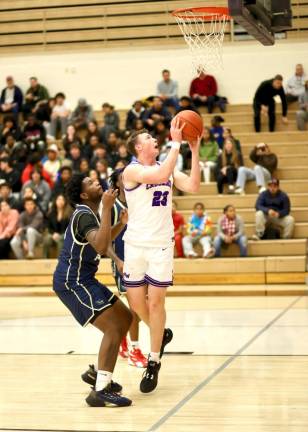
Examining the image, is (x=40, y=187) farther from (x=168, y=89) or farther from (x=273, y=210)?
(x=273, y=210)

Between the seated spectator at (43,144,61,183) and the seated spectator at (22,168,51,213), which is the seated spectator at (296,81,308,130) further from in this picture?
the seated spectator at (22,168,51,213)

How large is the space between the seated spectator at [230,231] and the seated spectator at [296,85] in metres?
4.85

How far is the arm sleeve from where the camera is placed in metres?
5.70

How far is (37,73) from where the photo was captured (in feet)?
67.3

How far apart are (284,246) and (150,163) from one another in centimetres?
844

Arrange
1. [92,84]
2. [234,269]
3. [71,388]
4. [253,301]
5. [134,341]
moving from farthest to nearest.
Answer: [92,84], [234,269], [253,301], [134,341], [71,388]

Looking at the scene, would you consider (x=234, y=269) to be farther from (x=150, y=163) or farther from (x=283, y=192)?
(x=150, y=163)

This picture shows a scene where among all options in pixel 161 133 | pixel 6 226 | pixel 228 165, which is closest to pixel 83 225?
pixel 6 226

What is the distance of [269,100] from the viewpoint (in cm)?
1766

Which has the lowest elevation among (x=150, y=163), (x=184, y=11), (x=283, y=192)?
(x=283, y=192)

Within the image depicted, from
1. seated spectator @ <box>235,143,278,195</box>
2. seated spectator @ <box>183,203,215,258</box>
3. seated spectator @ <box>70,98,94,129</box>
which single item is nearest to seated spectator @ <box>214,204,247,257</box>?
seated spectator @ <box>183,203,215,258</box>

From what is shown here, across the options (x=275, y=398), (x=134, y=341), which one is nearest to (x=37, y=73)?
(x=134, y=341)

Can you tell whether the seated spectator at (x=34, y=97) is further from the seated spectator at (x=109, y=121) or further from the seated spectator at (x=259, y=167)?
the seated spectator at (x=259, y=167)

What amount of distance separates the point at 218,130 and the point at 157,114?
1.32 m
